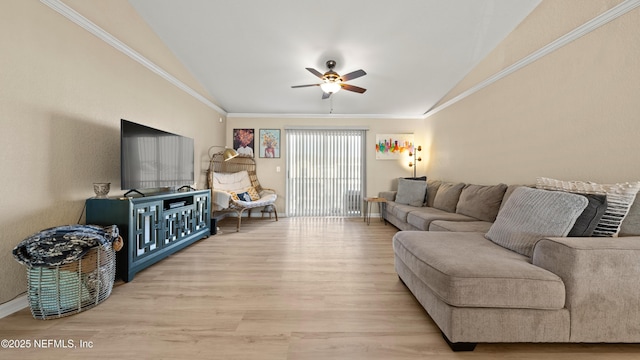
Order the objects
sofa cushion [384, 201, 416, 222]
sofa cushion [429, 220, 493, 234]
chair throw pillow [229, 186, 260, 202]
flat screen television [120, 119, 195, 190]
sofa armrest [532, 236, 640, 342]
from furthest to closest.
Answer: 1. chair throw pillow [229, 186, 260, 202]
2. sofa cushion [384, 201, 416, 222]
3. sofa cushion [429, 220, 493, 234]
4. flat screen television [120, 119, 195, 190]
5. sofa armrest [532, 236, 640, 342]

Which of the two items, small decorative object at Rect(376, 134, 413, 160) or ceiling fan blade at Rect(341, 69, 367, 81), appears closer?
ceiling fan blade at Rect(341, 69, 367, 81)

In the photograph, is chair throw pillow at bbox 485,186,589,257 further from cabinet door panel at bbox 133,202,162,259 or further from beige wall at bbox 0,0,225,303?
beige wall at bbox 0,0,225,303

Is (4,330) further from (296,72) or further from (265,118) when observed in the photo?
(265,118)

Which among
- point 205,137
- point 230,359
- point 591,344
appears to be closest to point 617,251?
point 591,344

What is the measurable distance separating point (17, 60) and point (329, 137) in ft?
14.3

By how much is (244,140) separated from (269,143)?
56 centimetres

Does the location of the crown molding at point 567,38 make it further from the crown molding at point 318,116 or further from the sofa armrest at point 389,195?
the sofa armrest at point 389,195

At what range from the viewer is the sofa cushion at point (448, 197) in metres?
3.54

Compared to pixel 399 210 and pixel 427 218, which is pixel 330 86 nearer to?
pixel 427 218

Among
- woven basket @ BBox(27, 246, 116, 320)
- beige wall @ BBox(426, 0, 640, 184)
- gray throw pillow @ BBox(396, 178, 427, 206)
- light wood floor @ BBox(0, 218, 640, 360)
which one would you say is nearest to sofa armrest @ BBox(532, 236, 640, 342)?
light wood floor @ BBox(0, 218, 640, 360)

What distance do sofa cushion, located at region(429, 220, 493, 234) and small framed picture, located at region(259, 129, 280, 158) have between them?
3.57 metres

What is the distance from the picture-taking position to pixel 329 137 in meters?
5.38

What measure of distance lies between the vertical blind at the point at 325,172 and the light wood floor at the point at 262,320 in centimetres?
273

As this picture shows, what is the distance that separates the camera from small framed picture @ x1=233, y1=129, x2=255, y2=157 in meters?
5.32
